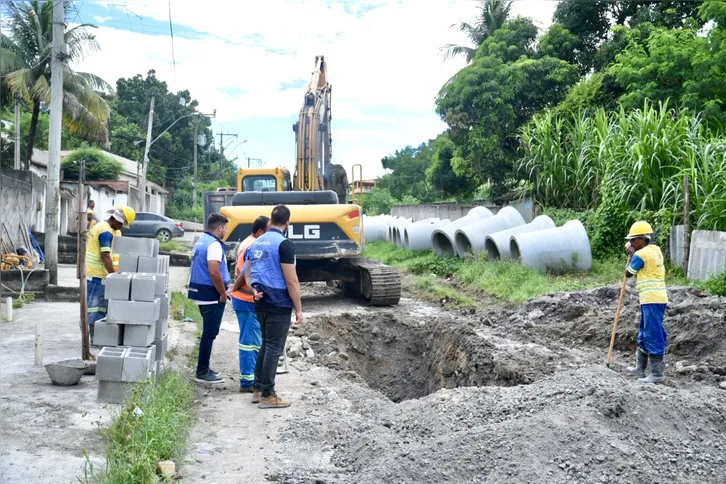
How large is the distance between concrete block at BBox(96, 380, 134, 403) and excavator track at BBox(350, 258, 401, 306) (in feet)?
22.5

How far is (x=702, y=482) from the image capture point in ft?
15.2

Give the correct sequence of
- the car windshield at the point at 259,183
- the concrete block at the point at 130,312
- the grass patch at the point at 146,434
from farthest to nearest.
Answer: the car windshield at the point at 259,183, the concrete block at the point at 130,312, the grass patch at the point at 146,434

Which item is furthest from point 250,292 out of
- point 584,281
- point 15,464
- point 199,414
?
point 584,281

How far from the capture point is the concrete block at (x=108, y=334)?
6.73 m

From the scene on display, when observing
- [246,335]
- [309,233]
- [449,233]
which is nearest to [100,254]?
[246,335]

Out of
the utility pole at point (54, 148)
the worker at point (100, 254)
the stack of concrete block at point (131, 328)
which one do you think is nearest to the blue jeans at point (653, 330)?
the stack of concrete block at point (131, 328)

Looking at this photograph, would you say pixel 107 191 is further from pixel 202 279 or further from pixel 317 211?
pixel 202 279

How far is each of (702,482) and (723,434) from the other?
2.98 feet

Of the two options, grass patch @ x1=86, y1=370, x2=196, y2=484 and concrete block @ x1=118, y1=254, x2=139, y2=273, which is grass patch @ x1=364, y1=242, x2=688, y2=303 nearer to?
concrete block @ x1=118, y1=254, x2=139, y2=273

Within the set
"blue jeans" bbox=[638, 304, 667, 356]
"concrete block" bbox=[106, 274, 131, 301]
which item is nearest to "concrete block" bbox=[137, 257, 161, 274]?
"concrete block" bbox=[106, 274, 131, 301]

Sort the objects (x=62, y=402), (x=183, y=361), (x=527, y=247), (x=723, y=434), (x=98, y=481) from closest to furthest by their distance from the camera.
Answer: (x=98, y=481)
(x=723, y=434)
(x=62, y=402)
(x=183, y=361)
(x=527, y=247)

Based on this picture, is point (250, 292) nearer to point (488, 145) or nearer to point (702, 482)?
point (702, 482)

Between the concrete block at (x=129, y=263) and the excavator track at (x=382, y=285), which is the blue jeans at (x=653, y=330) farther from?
the excavator track at (x=382, y=285)

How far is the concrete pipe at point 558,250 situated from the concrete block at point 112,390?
9900mm
